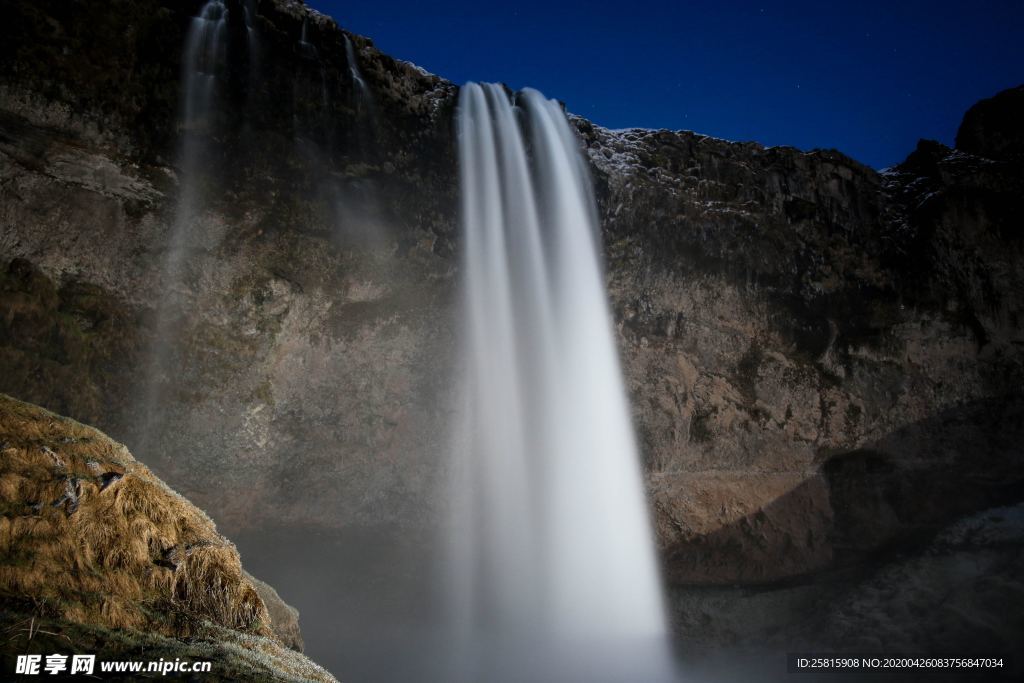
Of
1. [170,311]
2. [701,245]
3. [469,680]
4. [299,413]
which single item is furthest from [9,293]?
[701,245]

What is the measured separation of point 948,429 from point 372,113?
17.0m

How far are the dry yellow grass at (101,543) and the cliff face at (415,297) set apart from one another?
8.68 metres

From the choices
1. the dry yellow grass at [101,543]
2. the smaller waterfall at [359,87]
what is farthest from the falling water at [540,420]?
the dry yellow grass at [101,543]

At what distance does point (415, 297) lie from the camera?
15539 millimetres

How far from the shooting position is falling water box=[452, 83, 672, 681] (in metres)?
15.8

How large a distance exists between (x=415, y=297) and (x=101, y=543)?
11418 millimetres

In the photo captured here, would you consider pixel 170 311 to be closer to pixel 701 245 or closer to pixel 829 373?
pixel 701 245

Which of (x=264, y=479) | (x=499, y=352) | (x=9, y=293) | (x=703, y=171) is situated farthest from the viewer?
(x=703, y=171)

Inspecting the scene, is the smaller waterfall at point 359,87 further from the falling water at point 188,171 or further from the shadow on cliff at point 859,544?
the shadow on cliff at point 859,544

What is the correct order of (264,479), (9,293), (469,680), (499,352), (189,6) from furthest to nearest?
(499,352) → (264,479) → (469,680) → (189,6) → (9,293)

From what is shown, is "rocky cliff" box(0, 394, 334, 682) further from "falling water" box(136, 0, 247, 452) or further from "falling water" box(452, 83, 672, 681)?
"falling water" box(452, 83, 672, 681)

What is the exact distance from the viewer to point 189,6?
1277 cm

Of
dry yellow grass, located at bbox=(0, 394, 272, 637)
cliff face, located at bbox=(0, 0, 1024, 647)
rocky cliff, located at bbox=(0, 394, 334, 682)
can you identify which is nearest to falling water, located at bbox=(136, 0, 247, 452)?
cliff face, located at bbox=(0, 0, 1024, 647)

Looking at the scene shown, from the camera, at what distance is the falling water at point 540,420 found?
15789 mm
